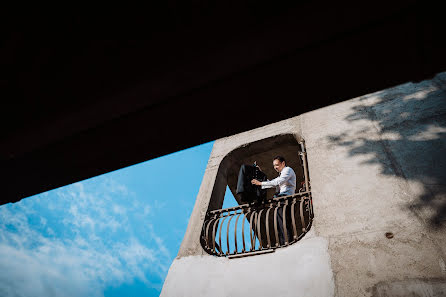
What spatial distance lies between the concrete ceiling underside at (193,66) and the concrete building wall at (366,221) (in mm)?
2644

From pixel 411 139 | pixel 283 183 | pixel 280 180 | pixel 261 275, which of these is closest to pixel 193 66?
pixel 261 275

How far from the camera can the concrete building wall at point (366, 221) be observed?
2762 mm

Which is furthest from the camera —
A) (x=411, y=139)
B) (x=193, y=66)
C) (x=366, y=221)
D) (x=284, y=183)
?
(x=284, y=183)

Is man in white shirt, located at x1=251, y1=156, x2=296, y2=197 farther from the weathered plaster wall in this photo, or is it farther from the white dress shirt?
the weathered plaster wall

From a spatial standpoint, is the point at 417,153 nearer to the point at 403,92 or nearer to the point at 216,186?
the point at 403,92

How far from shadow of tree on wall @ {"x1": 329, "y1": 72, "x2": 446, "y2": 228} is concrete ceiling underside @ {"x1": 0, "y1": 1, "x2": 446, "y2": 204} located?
9.99 ft

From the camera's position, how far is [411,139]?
3.86 meters

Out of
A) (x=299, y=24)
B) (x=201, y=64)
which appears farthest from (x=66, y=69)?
(x=299, y=24)

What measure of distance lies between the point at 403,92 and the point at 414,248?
10.6 feet

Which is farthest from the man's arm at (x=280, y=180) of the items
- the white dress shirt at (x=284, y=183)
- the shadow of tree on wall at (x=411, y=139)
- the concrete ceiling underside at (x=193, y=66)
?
the concrete ceiling underside at (x=193, y=66)

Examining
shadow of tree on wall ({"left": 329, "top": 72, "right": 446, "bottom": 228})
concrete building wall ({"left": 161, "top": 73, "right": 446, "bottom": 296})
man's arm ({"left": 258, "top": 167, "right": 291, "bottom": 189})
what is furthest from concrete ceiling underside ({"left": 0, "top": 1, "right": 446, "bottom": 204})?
man's arm ({"left": 258, "top": 167, "right": 291, "bottom": 189})

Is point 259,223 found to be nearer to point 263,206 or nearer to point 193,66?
point 263,206

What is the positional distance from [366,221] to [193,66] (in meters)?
3.35

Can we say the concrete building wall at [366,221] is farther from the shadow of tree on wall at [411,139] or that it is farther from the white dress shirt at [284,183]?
the white dress shirt at [284,183]
